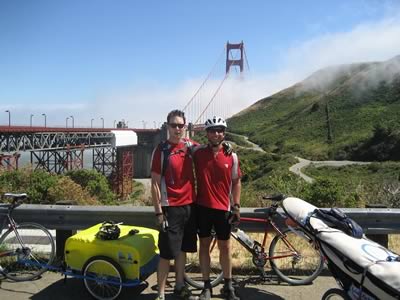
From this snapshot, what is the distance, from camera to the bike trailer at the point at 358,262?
3039 mm

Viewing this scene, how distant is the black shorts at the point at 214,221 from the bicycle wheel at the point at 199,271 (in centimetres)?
55

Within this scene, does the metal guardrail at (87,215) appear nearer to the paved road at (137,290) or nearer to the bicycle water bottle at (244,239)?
the bicycle water bottle at (244,239)

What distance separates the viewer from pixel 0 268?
4984 mm

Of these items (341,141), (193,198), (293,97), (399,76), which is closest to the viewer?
(193,198)

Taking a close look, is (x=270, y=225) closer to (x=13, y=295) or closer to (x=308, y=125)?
(x=13, y=295)

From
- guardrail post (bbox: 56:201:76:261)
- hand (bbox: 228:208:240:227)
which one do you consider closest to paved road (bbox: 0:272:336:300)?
guardrail post (bbox: 56:201:76:261)

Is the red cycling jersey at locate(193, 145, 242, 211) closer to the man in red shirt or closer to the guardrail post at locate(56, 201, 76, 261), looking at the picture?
the man in red shirt

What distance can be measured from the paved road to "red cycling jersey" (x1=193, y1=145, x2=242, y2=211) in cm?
94

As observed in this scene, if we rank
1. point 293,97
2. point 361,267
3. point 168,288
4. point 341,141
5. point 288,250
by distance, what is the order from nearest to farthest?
point 361,267 < point 168,288 < point 288,250 < point 341,141 < point 293,97

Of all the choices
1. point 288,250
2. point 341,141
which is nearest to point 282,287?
point 288,250

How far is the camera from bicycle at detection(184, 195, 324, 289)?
192 inches

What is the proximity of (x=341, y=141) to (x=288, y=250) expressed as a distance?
5986 centimetres

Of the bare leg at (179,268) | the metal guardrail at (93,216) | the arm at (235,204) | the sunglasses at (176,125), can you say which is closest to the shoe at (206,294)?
the bare leg at (179,268)

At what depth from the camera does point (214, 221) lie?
14.4ft
